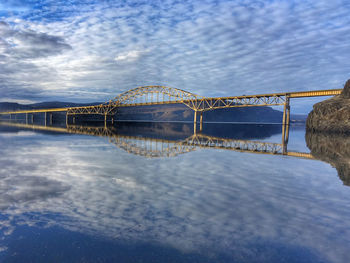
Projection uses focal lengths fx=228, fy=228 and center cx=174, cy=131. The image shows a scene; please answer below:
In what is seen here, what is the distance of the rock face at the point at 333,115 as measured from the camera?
49206 millimetres

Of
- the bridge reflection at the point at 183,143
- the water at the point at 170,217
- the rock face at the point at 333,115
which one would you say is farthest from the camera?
the rock face at the point at 333,115

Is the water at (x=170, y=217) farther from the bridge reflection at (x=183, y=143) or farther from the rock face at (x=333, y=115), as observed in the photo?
the rock face at (x=333, y=115)

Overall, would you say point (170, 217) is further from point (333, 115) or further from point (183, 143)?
point (333, 115)

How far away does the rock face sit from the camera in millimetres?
49206

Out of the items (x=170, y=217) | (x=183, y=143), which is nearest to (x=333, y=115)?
(x=183, y=143)

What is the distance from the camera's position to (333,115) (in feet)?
170

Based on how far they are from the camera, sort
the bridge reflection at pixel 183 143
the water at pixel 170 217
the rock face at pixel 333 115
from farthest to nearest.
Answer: the rock face at pixel 333 115 < the bridge reflection at pixel 183 143 < the water at pixel 170 217

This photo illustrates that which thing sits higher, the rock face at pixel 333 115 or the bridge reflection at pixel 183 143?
the rock face at pixel 333 115

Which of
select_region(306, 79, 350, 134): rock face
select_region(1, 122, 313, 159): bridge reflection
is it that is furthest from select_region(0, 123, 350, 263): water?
select_region(306, 79, 350, 134): rock face

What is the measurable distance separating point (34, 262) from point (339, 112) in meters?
61.0

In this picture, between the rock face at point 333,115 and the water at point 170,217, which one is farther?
the rock face at point 333,115

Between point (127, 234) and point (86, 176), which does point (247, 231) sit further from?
point (86, 176)

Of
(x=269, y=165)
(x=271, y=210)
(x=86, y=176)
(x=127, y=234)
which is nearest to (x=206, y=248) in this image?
(x=127, y=234)

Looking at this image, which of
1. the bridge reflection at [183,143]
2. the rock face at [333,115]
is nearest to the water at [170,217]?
the bridge reflection at [183,143]
